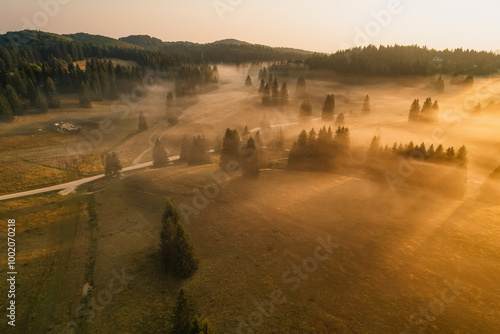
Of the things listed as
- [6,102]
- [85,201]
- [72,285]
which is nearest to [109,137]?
[6,102]

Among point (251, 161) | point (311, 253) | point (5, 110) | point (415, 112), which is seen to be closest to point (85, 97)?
point (5, 110)

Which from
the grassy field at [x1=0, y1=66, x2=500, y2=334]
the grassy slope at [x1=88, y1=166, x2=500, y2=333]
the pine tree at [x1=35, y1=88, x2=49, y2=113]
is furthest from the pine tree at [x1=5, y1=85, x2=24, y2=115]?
the grassy slope at [x1=88, y1=166, x2=500, y2=333]

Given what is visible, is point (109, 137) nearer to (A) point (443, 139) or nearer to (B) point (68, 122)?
(B) point (68, 122)

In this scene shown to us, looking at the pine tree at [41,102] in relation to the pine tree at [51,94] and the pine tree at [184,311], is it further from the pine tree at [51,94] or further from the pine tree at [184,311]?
the pine tree at [184,311]

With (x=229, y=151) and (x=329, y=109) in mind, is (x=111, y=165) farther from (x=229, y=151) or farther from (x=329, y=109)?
(x=329, y=109)

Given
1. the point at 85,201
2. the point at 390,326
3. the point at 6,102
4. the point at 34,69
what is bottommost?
the point at 85,201

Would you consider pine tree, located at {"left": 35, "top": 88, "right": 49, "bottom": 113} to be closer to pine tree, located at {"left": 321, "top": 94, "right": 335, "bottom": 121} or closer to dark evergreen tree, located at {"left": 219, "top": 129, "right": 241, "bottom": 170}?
dark evergreen tree, located at {"left": 219, "top": 129, "right": 241, "bottom": 170}
